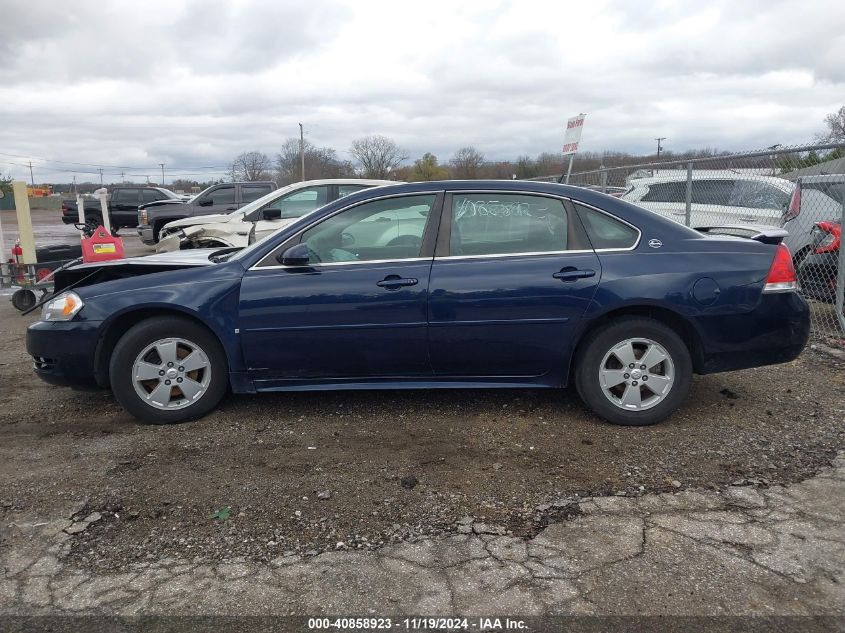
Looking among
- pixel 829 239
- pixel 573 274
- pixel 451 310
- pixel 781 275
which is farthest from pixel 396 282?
pixel 829 239

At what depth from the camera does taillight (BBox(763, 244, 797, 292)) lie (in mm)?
4191

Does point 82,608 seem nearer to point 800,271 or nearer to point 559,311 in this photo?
A: point 559,311

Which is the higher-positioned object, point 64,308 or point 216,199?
point 216,199

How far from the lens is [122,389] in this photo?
429 cm

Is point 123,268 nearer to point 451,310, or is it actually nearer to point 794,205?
point 451,310

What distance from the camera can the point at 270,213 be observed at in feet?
30.8

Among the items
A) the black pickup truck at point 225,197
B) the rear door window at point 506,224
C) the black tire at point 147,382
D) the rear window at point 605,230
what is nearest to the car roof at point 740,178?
the rear window at point 605,230

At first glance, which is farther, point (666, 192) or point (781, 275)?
point (666, 192)

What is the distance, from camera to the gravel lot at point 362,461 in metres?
3.10

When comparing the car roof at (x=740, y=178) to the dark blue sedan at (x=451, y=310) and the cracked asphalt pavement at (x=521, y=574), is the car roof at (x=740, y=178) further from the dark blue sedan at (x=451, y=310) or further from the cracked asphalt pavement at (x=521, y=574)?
the cracked asphalt pavement at (x=521, y=574)

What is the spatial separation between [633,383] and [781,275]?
1.19 meters

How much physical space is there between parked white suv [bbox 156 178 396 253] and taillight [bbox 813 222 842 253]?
5.59 meters

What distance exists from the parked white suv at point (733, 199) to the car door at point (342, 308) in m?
4.83

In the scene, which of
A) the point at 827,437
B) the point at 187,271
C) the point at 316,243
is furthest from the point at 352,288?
the point at 827,437
